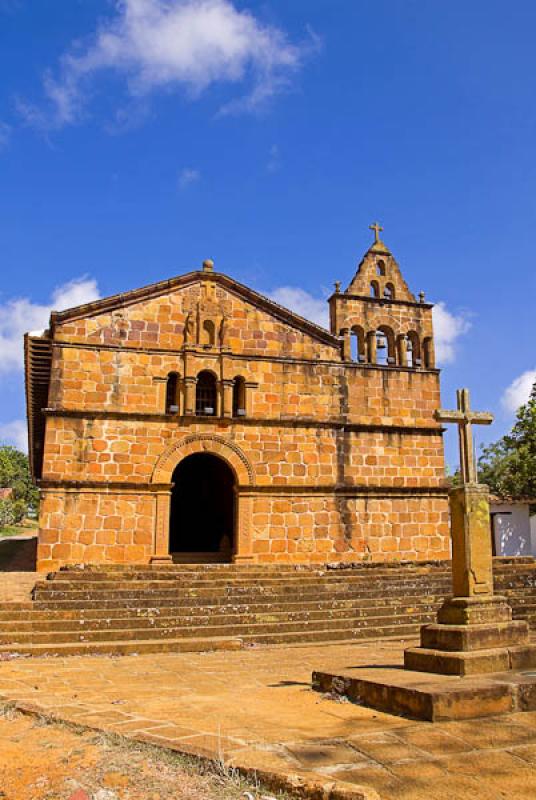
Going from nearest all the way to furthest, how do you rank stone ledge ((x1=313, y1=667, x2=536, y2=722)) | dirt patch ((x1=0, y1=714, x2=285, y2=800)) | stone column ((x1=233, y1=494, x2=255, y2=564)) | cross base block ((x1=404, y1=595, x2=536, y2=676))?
dirt patch ((x1=0, y1=714, x2=285, y2=800)) < stone ledge ((x1=313, y1=667, x2=536, y2=722)) < cross base block ((x1=404, y1=595, x2=536, y2=676)) < stone column ((x1=233, y1=494, x2=255, y2=564))

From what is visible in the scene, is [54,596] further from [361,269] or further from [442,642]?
[361,269]

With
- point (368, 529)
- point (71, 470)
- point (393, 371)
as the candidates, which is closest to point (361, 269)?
point (393, 371)

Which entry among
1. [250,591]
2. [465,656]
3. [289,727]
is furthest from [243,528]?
[289,727]

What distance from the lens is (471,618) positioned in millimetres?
7906

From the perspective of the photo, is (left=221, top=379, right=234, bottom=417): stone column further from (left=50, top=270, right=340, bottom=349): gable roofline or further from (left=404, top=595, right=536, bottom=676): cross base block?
(left=404, top=595, right=536, bottom=676): cross base block

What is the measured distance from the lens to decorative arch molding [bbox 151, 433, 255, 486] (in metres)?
18.6

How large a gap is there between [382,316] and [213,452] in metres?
6.98

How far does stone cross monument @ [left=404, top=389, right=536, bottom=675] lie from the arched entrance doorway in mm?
15432

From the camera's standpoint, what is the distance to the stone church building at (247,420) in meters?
17.9

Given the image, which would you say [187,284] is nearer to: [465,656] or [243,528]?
[243,528]

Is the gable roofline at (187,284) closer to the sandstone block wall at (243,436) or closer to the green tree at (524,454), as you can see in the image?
the sandstone block wall at (243,436)

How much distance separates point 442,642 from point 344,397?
13.0m

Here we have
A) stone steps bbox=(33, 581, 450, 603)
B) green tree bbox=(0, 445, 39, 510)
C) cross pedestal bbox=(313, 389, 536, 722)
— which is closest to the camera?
cross pedestal bbox=(313, 389, 536, 722)

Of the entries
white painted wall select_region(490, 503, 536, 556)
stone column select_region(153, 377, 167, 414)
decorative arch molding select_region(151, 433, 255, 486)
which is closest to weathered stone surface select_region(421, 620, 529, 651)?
decorative arch molding select_region(151, 433, 255, 486)
